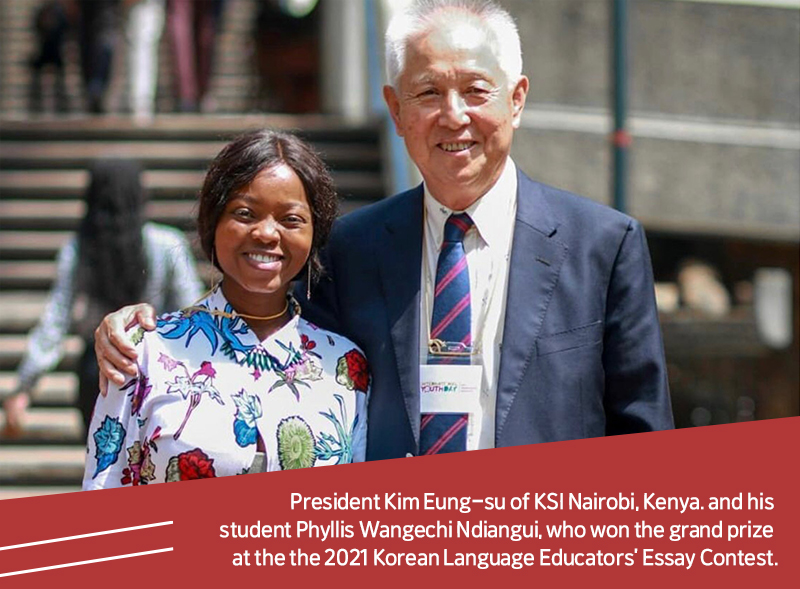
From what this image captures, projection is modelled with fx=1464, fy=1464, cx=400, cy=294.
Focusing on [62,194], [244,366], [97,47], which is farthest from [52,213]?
[244,366]

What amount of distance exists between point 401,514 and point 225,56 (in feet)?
48.9

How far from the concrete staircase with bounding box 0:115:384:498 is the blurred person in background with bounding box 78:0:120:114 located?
75 cm

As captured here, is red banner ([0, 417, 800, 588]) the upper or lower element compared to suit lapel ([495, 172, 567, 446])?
lower

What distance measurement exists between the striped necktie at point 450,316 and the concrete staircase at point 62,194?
18.2 feet

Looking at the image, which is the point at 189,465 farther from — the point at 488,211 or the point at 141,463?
the point at 488,211

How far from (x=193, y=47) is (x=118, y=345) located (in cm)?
1072

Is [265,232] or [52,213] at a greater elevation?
[52,213]

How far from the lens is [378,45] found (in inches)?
470

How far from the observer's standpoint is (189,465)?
11.3ft

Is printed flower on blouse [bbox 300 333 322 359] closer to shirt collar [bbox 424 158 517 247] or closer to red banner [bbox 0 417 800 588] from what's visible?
red banner [bbox 0 417 800 588]

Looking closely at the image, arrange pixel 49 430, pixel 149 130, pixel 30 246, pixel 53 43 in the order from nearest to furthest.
Answer: pixel 49 430 → pixel 30 246 → pixel 149 130 → pixel 53 43

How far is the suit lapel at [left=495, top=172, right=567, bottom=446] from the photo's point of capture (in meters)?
3.64

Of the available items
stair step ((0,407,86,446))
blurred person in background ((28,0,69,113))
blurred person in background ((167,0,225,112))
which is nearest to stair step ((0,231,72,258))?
stair step ((0,407,86,446))

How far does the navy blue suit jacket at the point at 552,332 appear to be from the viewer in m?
3.66
